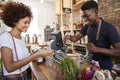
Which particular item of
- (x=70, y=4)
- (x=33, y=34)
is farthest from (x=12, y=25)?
(x=33, y=34)

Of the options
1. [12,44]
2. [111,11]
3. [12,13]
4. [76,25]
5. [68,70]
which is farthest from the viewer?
[76,25]

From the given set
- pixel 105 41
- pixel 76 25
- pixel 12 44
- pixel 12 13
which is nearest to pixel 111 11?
pixel 76 25

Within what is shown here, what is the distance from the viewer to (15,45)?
1.50 m

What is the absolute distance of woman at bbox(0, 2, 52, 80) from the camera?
1.39 metres

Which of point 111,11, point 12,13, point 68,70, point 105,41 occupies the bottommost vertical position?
point 68,70

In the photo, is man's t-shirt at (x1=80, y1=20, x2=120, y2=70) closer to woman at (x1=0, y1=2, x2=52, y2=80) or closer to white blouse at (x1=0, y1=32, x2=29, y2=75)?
woman at (x1=0, y1=2, x2=52, y2=80)

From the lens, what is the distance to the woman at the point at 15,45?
4.55ft

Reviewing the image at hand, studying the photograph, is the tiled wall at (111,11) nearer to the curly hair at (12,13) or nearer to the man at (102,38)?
the man at (102,38)

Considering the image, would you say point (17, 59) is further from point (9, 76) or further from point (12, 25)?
point (12, 25)

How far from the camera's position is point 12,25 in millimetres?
1615

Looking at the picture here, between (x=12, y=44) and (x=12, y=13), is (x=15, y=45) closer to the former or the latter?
(x=12, y=44)

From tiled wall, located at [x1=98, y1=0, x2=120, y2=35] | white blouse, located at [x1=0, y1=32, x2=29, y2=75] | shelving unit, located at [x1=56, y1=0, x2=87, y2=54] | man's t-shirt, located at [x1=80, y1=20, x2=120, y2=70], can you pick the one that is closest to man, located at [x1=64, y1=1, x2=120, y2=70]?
man's t-shirt, located at [x1=80, y1=20, x2=120, y2=70]

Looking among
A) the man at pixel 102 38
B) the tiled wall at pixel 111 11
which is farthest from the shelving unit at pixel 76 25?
the man at pixel 102 38

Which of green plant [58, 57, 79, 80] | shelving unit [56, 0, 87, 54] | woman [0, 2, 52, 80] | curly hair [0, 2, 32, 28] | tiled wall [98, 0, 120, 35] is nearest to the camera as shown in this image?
green plant [58, 57, 79, 80]
